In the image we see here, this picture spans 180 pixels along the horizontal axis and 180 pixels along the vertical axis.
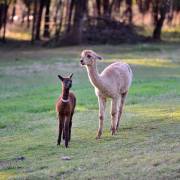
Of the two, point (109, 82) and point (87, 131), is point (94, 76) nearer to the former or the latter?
point (109, 82)

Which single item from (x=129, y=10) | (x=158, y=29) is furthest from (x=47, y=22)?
(x=158, y=29)

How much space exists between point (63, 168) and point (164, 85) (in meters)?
12.4

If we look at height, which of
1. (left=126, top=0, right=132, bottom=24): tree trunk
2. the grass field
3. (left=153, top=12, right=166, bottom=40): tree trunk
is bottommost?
the grass field

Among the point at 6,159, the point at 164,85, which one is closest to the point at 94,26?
the point at 164,85

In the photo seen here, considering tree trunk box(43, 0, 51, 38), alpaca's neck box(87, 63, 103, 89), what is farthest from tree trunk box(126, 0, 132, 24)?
alpaca's neck box(87, 63, 103, 89)

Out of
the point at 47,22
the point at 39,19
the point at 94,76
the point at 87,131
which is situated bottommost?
the point at 87,131

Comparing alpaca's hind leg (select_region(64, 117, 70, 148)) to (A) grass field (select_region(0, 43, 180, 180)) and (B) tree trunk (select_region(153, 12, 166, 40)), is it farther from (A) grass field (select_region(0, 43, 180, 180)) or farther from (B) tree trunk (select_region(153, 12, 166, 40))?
(B) tree trunk (select_region(153, 12, 166, 40))

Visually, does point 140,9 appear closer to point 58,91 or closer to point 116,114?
point 58,91

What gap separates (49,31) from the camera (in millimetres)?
47562

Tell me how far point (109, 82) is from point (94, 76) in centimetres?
49

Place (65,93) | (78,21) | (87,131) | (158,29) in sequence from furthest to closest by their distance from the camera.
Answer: (158,29) < (78,21) < (87,131) < (65,93)

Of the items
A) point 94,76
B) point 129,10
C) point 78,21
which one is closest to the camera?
point 94,76

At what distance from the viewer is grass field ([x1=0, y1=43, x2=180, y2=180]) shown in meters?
9.67

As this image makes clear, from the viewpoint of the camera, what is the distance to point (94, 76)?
40.2 ft
